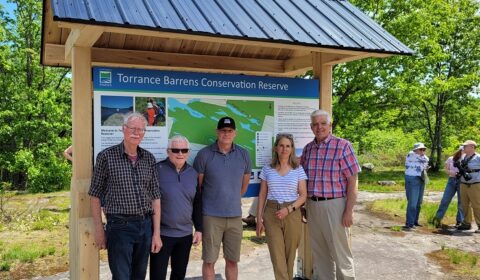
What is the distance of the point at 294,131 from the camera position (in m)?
5.29

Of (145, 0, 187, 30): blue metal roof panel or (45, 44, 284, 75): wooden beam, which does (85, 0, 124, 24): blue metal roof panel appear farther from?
(45, 44, 284, 75): wooden beam

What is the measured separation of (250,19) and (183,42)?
137 centimetres

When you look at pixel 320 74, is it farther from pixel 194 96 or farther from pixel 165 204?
pixel 165 204

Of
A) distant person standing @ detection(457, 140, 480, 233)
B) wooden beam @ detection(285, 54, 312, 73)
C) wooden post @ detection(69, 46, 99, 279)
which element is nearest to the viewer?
wooden post @ detection(69, 46, 99, 279)

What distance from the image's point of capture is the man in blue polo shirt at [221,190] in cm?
435

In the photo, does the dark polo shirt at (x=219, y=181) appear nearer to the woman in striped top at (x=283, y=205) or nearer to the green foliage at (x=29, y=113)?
the woman in striped top at (x=283, y=205)

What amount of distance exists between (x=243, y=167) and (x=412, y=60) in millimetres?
20302

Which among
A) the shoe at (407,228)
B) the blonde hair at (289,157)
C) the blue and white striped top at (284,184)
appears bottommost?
the shoe at (407,228)

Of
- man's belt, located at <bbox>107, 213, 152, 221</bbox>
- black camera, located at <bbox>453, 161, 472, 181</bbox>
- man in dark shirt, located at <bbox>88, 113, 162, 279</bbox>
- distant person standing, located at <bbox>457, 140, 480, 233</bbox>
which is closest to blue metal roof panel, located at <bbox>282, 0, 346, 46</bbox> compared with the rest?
man in dark shirt, located at <bbox>88, 113, 162, 279</bbox>

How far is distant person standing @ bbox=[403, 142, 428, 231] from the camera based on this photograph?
29.2 feet

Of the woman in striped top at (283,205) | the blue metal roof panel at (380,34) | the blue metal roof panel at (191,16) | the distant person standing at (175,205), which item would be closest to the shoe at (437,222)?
the blue metal roof panel at (380,34)

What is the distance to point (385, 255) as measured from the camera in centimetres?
693

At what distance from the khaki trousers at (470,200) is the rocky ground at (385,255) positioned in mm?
337

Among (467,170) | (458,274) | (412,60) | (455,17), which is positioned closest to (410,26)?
(412,60)
